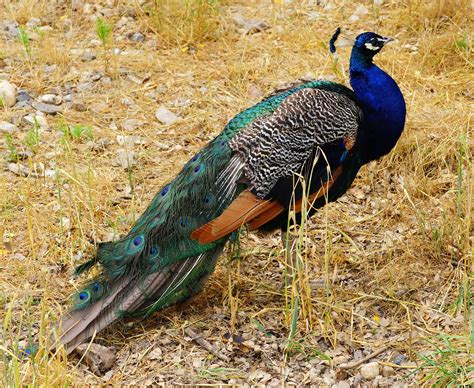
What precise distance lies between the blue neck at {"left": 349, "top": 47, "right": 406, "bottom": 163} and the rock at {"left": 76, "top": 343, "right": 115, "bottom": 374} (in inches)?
51.3

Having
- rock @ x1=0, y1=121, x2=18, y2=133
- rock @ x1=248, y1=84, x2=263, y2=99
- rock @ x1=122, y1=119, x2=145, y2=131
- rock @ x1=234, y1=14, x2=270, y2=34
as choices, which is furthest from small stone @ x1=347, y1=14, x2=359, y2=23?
rock @ x1=0, y1=121, x2=18, y2=133

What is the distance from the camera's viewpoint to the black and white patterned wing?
3154 millimetres

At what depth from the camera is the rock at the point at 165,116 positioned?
4570mm

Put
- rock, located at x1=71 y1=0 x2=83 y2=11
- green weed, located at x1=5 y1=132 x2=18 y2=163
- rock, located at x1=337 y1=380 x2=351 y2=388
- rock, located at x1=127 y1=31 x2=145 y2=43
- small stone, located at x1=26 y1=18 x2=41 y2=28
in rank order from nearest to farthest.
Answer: rock, located at x1=337 y1=380 x2=351 y2=388 → green weed, located at x1=5 y1=132 x2=18 y2=163 → rock, located at x1=127 y1=31 x2=145 y2=43 → small stone, located at x1=26 y1=18 x2=41 y2=28 → rock, located at x1=71 y1=0 x2=83 y2=11

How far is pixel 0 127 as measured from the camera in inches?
173

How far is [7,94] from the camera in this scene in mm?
4570

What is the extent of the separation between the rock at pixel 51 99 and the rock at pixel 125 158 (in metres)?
0.61

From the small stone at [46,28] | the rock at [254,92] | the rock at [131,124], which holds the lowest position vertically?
the rock at [131,124]

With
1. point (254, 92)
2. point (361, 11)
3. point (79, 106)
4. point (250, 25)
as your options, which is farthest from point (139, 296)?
point (361, 11)

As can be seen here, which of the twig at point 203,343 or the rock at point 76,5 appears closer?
the twig at point 203,343

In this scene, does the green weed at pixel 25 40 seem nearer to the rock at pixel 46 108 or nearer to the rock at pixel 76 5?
the rock at pixel 46 108

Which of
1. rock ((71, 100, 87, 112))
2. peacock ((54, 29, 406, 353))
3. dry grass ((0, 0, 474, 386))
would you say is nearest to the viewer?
dry grass ((0, 0, 474, 386))

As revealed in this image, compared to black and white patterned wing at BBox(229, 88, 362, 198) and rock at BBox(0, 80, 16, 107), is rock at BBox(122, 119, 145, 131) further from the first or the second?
black and white patterned wing at BBox(229, 88, 362, 198)

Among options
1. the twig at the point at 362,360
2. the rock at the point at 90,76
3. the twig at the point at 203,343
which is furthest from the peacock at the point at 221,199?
the rock at the point at 90,76
